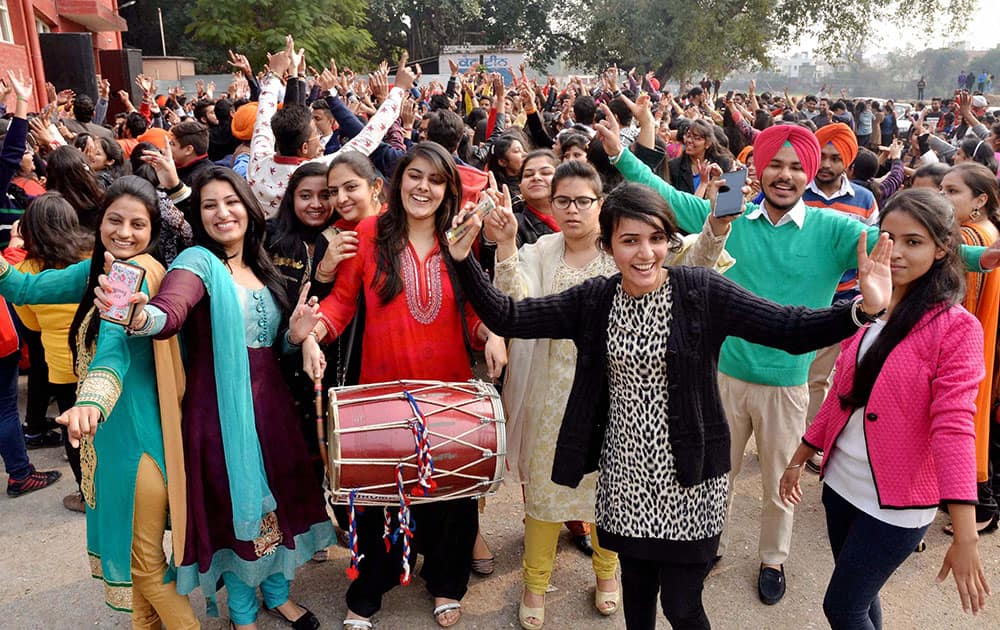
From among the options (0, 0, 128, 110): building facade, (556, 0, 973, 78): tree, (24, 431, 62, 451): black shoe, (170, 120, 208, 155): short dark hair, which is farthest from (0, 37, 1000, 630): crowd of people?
(556, 0, 973, 78): tree

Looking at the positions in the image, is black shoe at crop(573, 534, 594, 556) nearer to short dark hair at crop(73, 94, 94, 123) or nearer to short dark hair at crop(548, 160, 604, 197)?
short dark hair at crop(548, 160, 604, 197)

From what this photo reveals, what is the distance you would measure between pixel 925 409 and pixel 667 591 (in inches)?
37.3

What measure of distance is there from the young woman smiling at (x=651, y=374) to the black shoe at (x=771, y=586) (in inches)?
40.3

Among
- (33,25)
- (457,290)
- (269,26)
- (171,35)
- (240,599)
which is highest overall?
(171,35)

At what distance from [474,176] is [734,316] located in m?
1.98

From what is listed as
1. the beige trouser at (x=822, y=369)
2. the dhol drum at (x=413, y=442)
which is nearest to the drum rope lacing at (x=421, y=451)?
the dhol drum at (x=413, y=442)

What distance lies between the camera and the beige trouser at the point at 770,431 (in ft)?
Answer: 10.2

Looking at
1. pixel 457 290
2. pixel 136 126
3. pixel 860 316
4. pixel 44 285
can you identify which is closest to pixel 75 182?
pixel 44 285

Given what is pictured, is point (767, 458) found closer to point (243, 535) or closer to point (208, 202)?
point (243, 535)

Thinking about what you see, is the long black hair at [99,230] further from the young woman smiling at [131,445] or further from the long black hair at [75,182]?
the long black hair at [75,182]

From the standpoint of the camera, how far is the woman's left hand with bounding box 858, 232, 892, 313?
1.94 metres

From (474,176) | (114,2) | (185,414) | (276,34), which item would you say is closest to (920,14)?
(276,34)

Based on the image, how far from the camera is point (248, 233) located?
9.25 feet

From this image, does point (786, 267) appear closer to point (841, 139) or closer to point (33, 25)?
point (841, 139)
